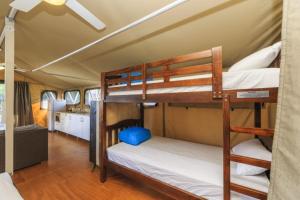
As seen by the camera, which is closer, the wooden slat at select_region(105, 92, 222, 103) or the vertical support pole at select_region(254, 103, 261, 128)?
the wooden slat at select_region(105, 92, 222, 103)

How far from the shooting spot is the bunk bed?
1.21 m

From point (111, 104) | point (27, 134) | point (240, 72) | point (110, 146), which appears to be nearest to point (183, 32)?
point (240, 72)

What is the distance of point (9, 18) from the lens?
210 centimetres

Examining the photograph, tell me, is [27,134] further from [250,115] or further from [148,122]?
[250,115]

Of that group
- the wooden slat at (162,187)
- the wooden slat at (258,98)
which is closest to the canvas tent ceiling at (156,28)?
the wooden slat at (258,98)

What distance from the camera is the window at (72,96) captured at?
676cm

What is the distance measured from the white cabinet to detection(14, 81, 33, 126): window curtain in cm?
149

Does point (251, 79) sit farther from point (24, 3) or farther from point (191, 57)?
point (24, 3)

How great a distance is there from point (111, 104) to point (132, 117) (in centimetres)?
62

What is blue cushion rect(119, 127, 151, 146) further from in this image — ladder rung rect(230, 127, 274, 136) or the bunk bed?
ladder rung rect(230, 127, 274, 136)

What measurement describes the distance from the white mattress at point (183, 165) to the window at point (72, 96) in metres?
5.11

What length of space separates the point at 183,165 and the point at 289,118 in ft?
4.58

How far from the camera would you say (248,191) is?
121cm

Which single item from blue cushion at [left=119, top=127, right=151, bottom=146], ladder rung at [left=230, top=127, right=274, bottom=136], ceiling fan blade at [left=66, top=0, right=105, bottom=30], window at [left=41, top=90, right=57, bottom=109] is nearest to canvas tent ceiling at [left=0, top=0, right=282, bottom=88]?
ceiling fan blade at [left=66, top=0, right=105, bottom=30]
